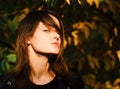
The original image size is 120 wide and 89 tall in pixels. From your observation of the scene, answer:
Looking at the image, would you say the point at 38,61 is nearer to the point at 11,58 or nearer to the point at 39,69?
the point at 39,69

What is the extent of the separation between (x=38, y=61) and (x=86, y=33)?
0.94 m

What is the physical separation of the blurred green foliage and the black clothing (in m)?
0.47

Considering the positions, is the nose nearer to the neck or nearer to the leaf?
the neck

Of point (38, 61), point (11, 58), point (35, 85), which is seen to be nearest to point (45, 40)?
point (38, 61)

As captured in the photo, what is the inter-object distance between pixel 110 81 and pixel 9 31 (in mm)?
1182

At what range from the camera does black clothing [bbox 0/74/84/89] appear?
3883 millimetres

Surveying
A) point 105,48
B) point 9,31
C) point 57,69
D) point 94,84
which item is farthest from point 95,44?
point 57,69

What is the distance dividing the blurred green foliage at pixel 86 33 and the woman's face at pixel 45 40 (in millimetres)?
576

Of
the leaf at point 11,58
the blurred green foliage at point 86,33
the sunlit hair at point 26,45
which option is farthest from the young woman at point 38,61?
the blurred green foliage at point 86,33

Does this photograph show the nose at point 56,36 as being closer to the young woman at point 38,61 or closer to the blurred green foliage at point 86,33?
the young woman at point 38,61

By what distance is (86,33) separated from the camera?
4.74 metres

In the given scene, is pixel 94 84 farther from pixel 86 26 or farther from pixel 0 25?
pixel 0 25

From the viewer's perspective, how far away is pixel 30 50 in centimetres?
393

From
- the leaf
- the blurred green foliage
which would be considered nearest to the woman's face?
the leaf
